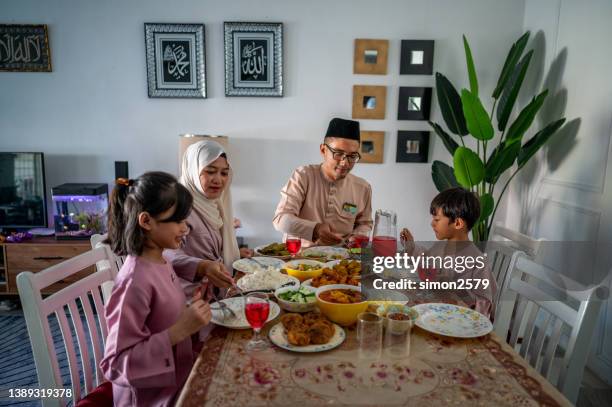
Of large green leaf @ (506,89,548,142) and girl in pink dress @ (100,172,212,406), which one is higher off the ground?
large green leaf @ (506,89,548,142)

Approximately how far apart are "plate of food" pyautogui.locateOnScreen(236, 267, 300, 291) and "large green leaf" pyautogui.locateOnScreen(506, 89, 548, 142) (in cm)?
219

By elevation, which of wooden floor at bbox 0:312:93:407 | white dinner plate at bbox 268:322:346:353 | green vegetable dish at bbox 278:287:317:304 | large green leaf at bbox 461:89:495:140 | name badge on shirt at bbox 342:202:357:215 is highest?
large green leaf at bbox 461:89:495:140

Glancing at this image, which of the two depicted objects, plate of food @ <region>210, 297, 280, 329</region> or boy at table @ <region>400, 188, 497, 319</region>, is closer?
plate of food @ <region>210, 297, 280, 329</region>

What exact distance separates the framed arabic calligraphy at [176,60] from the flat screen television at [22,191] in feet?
3.84

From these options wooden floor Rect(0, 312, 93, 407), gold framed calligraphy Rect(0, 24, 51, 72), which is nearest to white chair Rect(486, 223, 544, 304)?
wooden floor Rect(0, 312, 93, 407)

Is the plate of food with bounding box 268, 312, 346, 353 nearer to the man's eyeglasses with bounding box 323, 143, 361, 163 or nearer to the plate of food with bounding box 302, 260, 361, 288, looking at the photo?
the plate of food with bounding box 302, 260, 361, 288

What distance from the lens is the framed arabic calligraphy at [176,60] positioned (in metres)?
3.28

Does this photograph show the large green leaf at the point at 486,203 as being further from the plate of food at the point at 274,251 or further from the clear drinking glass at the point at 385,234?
the plate of food at the point at 274,251

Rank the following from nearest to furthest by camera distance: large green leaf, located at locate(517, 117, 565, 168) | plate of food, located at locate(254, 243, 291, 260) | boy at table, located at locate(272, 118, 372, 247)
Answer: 1. plate of food, located at locate(254, 243, 291, 260)
2. boy at table, located at locate(272, 118, 372, 247)
3. large green leaf, located at locate(517, 117, 565, 168)

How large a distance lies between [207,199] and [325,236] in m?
0.73

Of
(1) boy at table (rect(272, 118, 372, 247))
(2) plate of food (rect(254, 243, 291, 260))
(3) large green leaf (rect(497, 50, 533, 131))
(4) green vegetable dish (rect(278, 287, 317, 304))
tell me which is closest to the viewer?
(4) green vegetable dish (rect(278, 287, 317, 304))

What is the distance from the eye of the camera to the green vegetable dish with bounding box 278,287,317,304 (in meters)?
1.25

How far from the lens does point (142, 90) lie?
3.39 m

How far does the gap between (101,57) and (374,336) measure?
3465mm
